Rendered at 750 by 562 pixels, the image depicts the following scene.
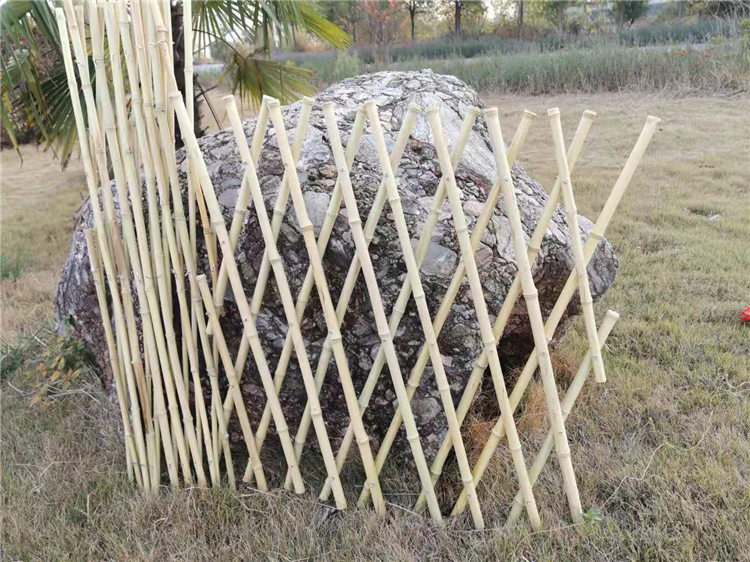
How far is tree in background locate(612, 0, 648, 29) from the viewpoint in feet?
39.3

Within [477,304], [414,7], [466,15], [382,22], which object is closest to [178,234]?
[477,304]

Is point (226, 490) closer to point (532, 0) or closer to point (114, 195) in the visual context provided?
point (114, 195)

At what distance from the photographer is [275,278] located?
1.89 meters

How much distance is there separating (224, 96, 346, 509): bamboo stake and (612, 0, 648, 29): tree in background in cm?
1204

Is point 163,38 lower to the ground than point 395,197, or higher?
higher

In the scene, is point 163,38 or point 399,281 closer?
point 163,38

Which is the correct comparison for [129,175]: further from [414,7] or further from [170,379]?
[414,7]

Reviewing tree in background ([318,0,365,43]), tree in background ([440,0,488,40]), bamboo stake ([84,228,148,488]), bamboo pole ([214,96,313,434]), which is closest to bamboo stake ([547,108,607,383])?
bamboo pole ([214,96,313,434])

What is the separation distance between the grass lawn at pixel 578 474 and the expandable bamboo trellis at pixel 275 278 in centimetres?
9

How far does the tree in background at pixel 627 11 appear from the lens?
12.0 metres

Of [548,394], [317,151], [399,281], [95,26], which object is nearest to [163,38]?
[95,26]

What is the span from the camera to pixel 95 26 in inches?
75.6

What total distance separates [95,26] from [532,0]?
1490 cm

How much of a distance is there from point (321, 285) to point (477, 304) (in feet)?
1.36
